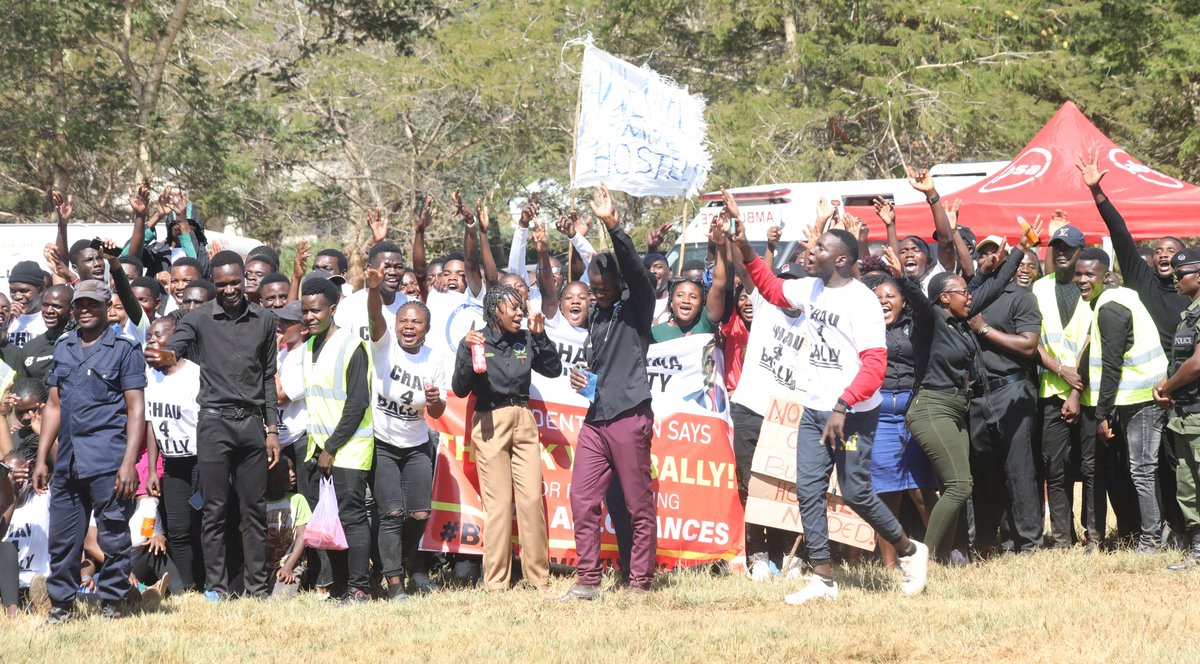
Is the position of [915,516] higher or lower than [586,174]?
lower

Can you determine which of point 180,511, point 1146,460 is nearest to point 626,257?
point 180,511

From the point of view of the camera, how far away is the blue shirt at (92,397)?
7648 millimetres

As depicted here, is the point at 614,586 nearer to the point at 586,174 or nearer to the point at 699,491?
the point at 699,491

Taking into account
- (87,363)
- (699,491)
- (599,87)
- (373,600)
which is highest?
Result: (599,87)

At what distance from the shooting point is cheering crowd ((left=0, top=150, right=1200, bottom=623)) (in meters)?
7.82

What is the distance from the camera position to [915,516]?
9.51m

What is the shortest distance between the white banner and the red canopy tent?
13.2ft

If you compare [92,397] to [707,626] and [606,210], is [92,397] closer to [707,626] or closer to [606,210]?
[606,210]


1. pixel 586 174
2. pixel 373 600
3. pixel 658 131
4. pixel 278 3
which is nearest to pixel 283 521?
pixel 373 600

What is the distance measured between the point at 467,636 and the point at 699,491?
105 inches

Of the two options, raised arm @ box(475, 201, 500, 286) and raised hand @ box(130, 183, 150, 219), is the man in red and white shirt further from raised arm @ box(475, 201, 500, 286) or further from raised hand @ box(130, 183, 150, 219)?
raised hand @ box(130, 183, 150, 219)

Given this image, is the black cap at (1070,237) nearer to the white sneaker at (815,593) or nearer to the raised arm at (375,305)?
the white sneaker at (815,593)

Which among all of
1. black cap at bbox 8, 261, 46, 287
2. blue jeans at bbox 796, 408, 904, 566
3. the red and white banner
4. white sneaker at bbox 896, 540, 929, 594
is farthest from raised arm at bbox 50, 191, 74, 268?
white sneaker at bbox 896, 540, 929, 594

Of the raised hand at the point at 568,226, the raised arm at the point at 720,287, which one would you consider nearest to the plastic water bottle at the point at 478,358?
the raised arm at the point at 720,287
